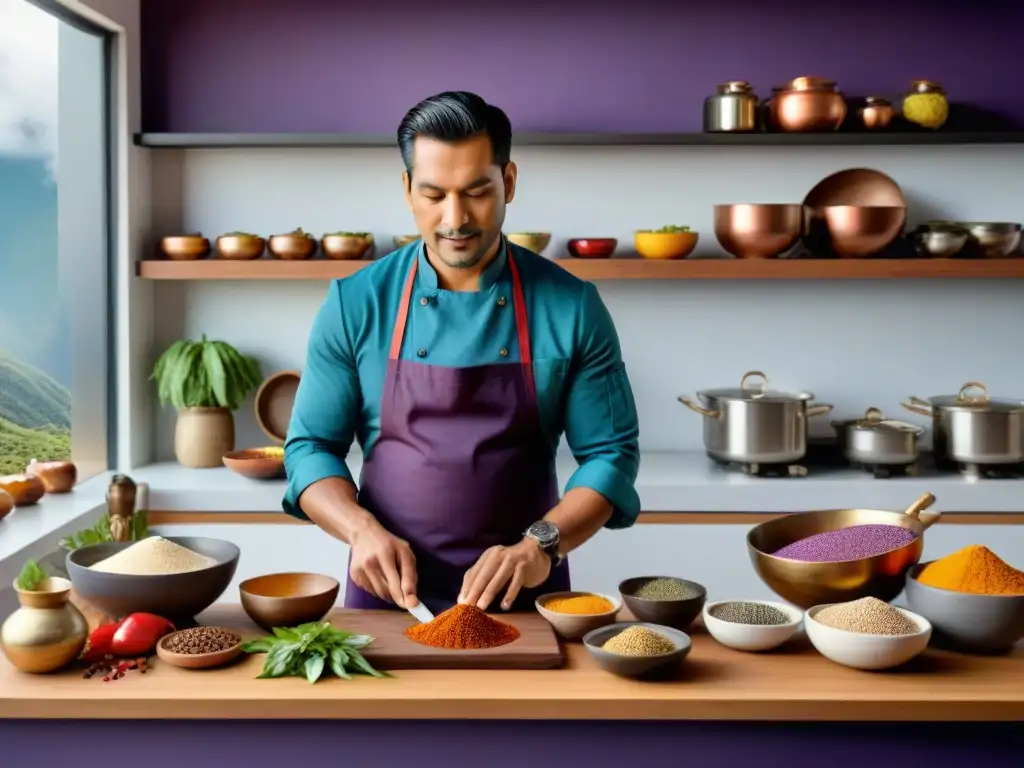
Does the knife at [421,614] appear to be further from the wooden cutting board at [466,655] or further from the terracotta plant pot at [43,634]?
the terracotta plant pot at [43,634]

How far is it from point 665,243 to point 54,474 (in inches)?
85.1

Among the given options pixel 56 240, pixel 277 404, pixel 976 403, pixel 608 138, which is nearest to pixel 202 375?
pixel 277 404

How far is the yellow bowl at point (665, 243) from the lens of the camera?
13.6 feet

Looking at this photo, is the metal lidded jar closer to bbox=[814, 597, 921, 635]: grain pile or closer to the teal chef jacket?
the teal chef jacket

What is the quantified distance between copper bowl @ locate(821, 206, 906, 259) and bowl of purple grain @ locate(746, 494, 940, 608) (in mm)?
2059

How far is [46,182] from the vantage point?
4109 millimetres

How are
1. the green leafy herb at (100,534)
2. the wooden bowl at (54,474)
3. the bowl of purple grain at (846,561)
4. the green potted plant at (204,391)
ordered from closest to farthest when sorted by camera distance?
the bowl of purple grain at (846,561), the green leafy herb at (100,534), the wooden bowl at (54,474), the green potted plant at (204,391)

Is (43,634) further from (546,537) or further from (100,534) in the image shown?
(546,537)

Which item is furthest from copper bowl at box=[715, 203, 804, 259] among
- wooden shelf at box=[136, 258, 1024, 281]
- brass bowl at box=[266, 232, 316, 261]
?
brass bowl at box=[266, 232, 316, 261]

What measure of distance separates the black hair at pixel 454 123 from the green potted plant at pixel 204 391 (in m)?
2.14

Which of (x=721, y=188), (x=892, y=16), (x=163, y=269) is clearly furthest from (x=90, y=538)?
(x=892, y=16)

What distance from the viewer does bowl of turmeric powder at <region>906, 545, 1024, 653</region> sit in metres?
1.91

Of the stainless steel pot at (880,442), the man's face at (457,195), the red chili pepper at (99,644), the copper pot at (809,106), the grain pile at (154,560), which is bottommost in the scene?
the red chili pepper at (99,644)

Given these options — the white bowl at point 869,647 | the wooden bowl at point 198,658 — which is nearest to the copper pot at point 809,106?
the white bowl at point 869,647
